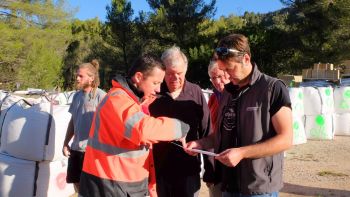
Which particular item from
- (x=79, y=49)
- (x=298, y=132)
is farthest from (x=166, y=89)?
(x=79, y=49)

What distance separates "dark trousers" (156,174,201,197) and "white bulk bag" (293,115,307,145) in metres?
6.81

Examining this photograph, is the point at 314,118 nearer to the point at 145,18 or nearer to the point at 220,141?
the point at 220,141

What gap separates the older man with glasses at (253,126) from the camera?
6.86 feet

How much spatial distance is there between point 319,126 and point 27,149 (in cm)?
729

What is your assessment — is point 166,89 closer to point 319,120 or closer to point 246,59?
point 246,59

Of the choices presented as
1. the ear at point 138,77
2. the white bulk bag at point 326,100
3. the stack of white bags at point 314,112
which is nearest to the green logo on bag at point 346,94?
the stack of white bags at point 314,112

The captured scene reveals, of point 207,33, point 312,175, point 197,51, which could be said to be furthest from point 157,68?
point 207,33

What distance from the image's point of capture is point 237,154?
6.81 ft

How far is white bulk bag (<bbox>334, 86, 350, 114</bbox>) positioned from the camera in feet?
35.2

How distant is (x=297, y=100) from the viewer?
31.8 ft

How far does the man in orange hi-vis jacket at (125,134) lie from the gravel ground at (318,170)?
141 inches

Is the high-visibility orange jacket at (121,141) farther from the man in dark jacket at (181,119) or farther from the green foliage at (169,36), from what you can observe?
the green foliage at (169,36)

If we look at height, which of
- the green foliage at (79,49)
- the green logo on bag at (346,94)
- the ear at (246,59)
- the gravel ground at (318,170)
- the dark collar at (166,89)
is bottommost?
the gravel ground at (318,170)

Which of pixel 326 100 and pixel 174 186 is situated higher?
pixel 326 100
